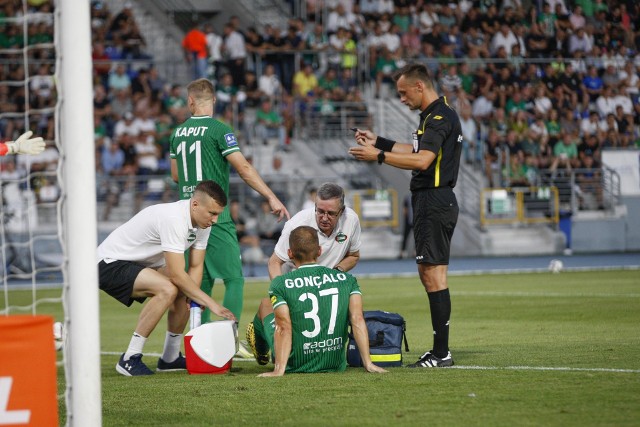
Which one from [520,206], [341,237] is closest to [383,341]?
[341,237]

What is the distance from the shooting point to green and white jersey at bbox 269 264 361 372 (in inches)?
313

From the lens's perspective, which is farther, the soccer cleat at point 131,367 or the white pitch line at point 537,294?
the white pitch line at point 537,294

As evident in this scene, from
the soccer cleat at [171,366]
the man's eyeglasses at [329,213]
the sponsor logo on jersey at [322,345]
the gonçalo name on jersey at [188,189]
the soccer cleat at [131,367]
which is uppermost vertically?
the gonçalo name on jersey at [188,189]

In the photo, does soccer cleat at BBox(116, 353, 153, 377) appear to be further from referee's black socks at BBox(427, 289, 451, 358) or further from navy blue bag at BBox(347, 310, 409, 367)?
referee's black socks at BBox(427, 289, 451, 358)

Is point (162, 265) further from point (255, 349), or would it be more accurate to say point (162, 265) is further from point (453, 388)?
point (453, 388)

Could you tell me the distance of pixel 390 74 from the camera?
3080 centimetres

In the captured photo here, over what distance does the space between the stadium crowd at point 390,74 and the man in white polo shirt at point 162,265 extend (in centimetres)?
1633

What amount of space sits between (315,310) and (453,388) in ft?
4.21

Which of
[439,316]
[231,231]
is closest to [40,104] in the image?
[231,231]

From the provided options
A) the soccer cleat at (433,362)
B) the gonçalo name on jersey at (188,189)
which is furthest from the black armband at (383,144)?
the gonçalo name on jersey at (188,189)

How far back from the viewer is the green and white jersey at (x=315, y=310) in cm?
795

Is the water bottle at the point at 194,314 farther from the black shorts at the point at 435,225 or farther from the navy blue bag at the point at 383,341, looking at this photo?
the black shorts at the point at 435,225

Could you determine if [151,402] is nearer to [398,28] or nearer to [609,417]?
[609,417]

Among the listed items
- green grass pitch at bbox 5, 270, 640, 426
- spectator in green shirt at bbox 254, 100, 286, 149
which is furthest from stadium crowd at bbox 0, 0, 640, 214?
green grass pitch at bbox 5, 270, 640, 426
